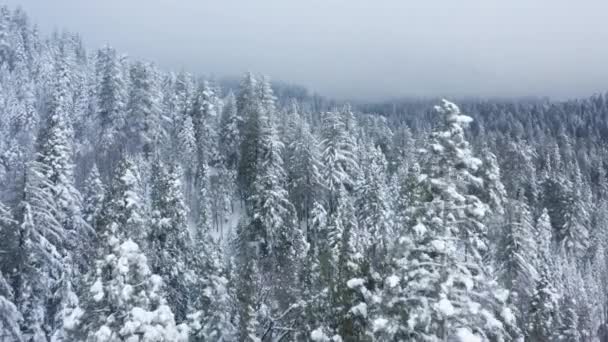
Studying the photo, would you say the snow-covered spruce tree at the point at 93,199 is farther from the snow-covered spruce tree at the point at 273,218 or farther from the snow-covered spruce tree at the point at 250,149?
the snow-covered spruce tree at the point at 250,149

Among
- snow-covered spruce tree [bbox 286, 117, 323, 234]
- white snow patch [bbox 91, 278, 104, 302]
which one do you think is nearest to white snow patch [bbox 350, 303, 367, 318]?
white snow patch [bbox 91, 278, 104, 302]

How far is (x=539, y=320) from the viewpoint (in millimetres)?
35156

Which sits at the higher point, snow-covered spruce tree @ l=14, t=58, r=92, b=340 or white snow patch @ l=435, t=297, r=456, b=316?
snow-covered spruce tree @ l=14, t=58, r=92, b=340

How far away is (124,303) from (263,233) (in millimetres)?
33072

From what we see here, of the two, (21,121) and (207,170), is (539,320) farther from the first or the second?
(21,121)

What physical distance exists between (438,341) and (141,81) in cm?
6143

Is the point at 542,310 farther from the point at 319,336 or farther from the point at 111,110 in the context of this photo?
the point at 111,110

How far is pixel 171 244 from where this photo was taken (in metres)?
41.3

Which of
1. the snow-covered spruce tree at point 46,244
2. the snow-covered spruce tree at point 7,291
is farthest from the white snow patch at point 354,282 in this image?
the snow-covered spruce tree at point 46,244

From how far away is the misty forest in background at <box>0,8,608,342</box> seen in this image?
16141 millimetres

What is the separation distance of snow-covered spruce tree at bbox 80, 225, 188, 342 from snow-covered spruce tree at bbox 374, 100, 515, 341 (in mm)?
8436

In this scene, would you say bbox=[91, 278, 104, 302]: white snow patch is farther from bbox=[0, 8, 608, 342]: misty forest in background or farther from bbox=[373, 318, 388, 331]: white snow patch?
bbox=[373, 318, 388, 331]: white snow patch

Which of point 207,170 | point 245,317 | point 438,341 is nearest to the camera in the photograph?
point 438,341

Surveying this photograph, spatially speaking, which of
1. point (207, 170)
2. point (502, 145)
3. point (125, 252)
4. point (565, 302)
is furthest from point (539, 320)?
point (502, 145)
